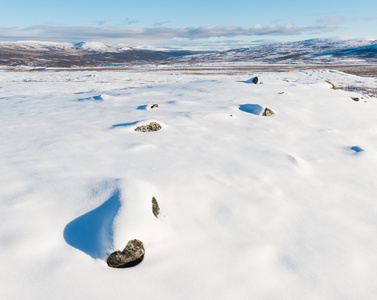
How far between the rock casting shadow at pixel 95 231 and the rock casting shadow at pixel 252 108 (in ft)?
22.5

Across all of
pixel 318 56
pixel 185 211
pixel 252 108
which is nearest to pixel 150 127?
pixel 185 211

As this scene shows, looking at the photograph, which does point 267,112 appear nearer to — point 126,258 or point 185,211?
point 185,211

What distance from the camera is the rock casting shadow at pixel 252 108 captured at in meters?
9.26

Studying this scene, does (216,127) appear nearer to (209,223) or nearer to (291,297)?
(209,223)

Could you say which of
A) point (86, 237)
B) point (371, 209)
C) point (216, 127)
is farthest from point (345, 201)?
point (86, 237)

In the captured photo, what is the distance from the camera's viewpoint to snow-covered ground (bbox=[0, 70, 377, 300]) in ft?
9.78

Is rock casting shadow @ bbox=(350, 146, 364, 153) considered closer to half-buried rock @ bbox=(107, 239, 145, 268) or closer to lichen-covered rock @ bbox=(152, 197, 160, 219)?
lichen-covered rock @ bbox=(152, 197, 160, 219)

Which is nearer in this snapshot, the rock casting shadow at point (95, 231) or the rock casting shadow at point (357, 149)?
the rock casting shadow at point (95, 231)

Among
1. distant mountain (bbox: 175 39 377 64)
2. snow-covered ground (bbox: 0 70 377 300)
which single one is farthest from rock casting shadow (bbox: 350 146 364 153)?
distant mountain (bbox: 175 39 377 64)

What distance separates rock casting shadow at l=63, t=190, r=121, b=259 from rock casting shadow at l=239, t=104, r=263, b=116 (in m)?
6.86

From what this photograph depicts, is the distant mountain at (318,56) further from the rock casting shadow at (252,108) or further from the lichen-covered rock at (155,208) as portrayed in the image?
the lichen-covered rock at (155,208)

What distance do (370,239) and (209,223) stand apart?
2.50m

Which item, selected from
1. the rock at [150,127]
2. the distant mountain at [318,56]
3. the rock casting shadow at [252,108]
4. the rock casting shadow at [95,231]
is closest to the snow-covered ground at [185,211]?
the rock casting shadow at [95,231]

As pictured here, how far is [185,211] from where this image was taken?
405cm
